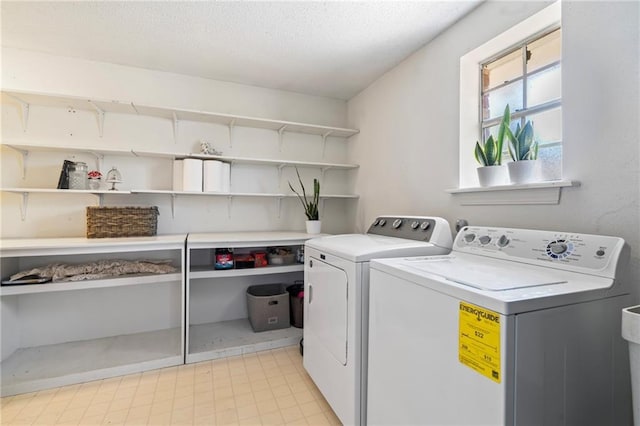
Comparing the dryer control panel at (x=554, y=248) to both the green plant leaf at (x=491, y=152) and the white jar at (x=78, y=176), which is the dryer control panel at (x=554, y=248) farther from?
the white jar at (x=78, y=176)

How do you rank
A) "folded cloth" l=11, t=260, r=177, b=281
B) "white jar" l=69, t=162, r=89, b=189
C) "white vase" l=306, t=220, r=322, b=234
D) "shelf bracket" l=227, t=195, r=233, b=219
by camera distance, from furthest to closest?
"shelf bracket" l=227, t=195, r=233, b=219 → "white vase" l=306, t=220, r=322, b=234 → "white jar" l=69, t=162, r=89, b=189 → "folded cloth" l=11, t=260, r=177, b=281

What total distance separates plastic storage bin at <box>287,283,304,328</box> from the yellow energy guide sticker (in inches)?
75.1

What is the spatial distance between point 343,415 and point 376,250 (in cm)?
83

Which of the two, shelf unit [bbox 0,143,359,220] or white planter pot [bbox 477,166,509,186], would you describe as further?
shelf unit [bbox 0,143,359,220]

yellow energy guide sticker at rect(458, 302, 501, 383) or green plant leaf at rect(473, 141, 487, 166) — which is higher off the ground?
green plant leaf at rect(473, 141, 487, 166)

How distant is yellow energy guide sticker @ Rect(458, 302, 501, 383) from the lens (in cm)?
75

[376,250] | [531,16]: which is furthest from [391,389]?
[531,16]

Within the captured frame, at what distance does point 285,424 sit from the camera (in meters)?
1.53

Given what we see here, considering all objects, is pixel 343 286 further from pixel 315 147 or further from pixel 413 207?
pixel 315 147

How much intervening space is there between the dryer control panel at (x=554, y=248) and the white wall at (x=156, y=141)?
182 centimetres

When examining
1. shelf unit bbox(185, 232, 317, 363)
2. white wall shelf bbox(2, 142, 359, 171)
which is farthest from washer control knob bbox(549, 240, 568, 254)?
white wall shelf bbox(2, 142, 359, 171)

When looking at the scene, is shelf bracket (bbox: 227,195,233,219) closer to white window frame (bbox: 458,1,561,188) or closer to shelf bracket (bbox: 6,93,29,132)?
shelf bracket (bbox: 6,93,29,132)

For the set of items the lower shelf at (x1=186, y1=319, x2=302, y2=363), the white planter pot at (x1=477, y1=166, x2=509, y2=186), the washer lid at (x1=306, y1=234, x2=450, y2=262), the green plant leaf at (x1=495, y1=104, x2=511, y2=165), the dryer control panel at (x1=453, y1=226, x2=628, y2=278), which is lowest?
the lower shelf at (x1=186, y1=319, x2=302, y2=363)

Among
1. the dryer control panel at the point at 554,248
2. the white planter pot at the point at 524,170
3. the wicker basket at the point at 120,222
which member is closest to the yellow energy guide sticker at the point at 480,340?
the dryer control panel at the point at 554,248
